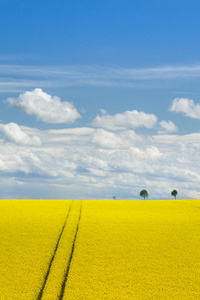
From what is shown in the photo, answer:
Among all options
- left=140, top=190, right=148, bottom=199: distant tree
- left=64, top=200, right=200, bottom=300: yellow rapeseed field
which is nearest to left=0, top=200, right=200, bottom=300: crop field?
left=64, top=200, right=200, bottom=300: yellow rapeseed field

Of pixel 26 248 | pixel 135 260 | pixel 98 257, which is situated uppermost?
pixel 135 260

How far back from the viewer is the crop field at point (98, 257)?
18469 mm

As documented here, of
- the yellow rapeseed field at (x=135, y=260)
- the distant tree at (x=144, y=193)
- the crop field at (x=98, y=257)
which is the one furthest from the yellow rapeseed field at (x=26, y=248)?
the distant tree at (x=144, y=193)

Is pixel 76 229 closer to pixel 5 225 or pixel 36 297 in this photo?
pixel 5 225

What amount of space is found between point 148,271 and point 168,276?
1226mm

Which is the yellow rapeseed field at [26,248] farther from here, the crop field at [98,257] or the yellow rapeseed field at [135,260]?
the yellow rapeseed field at [135,260]

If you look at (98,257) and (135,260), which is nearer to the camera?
(135,260)

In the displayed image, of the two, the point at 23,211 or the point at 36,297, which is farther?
the point at 23,211

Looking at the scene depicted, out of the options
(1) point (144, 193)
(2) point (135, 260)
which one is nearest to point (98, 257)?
(2) point (135, 260)

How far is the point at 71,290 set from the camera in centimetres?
1834

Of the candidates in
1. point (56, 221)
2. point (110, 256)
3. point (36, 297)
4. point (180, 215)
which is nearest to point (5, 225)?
point (56, 221)

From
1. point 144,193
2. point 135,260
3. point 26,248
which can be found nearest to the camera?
point 135,260

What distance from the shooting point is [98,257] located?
75.8 ft

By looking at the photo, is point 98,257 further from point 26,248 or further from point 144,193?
point 144,193
